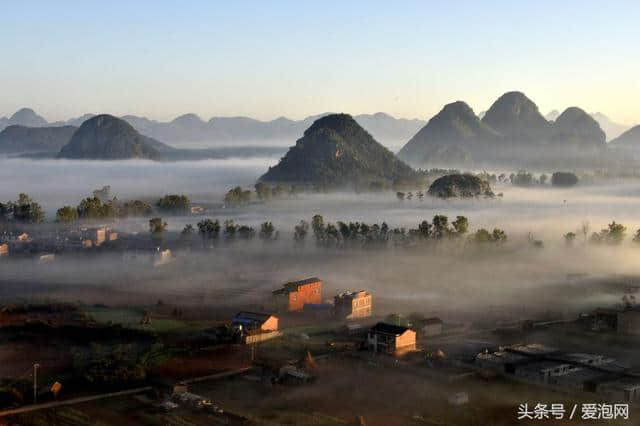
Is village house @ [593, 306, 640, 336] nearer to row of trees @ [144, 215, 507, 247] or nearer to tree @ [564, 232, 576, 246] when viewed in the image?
row of trees @ [144, 215, 507, 247]

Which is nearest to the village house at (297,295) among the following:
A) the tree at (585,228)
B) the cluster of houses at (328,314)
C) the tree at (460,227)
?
the cluster of houses at (328,314)

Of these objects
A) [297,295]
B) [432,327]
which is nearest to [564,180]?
[297,295]

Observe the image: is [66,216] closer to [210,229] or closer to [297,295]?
[210,229]

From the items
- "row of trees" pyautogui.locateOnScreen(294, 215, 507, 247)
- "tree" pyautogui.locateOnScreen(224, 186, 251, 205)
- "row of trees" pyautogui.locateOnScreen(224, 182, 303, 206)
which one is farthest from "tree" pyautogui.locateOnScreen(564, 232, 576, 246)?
"tree" pyautogui.locateOnScreen(224, 186, 251, 205)

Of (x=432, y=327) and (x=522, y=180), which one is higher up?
(x=522, y=180)

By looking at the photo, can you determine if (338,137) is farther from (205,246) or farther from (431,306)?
(431,306)

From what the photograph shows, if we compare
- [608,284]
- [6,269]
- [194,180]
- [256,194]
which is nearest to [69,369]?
[6,269]

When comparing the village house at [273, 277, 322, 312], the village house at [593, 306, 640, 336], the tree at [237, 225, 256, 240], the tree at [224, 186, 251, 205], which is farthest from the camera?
the tree at [224, 186, 251, 205]
